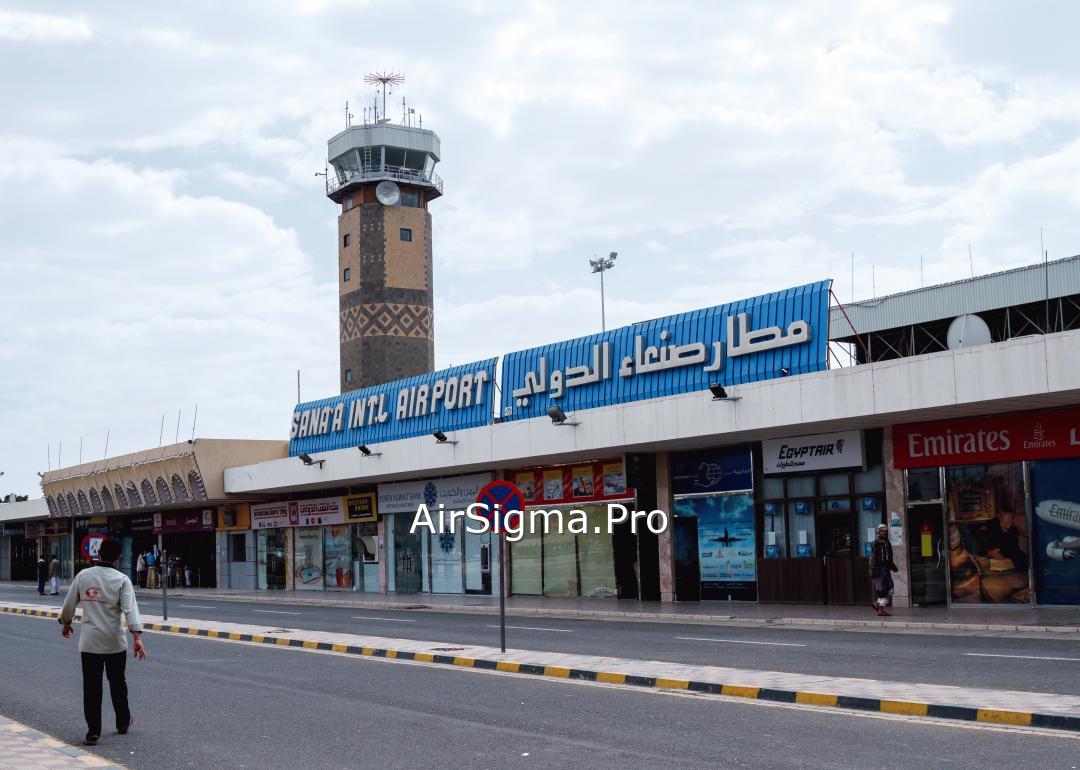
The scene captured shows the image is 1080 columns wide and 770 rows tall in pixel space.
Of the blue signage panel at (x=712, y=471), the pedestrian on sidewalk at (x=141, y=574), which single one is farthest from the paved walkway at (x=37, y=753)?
the pedestrian on sidewalk at (x=141, y=574)

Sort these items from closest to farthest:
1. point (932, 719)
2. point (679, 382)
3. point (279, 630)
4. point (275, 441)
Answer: point (932, 719), point (279, 630), point (679, 382), point (275, 441)

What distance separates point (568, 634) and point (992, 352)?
30.2 feet

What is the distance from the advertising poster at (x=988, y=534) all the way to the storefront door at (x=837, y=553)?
7.87ft

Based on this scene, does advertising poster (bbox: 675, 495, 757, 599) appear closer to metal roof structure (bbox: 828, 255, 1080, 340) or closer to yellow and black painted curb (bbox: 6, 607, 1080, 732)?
yellow and black painted curb (bbox: 6, 607, 1080, 732)

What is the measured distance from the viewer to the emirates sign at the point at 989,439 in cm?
2262

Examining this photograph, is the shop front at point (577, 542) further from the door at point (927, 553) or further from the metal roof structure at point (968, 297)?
the metal roof structure at point (968, 297)

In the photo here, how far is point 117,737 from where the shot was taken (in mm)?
10211

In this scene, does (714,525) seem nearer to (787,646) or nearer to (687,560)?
(687,560)

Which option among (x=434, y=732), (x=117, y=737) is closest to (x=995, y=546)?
(x=434, y=732)

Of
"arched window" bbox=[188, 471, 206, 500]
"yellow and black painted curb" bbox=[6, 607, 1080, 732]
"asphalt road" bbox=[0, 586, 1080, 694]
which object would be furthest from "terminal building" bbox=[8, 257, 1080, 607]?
"yellow and black painted curb" bbox=[6, 607, 1080, 732]

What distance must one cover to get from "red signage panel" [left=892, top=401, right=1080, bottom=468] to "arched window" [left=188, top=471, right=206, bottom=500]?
103ft

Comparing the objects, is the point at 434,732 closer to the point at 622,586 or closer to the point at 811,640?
the point at 811,640

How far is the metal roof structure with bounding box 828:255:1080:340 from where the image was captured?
42594mm

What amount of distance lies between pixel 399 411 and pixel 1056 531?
75.5 ft
